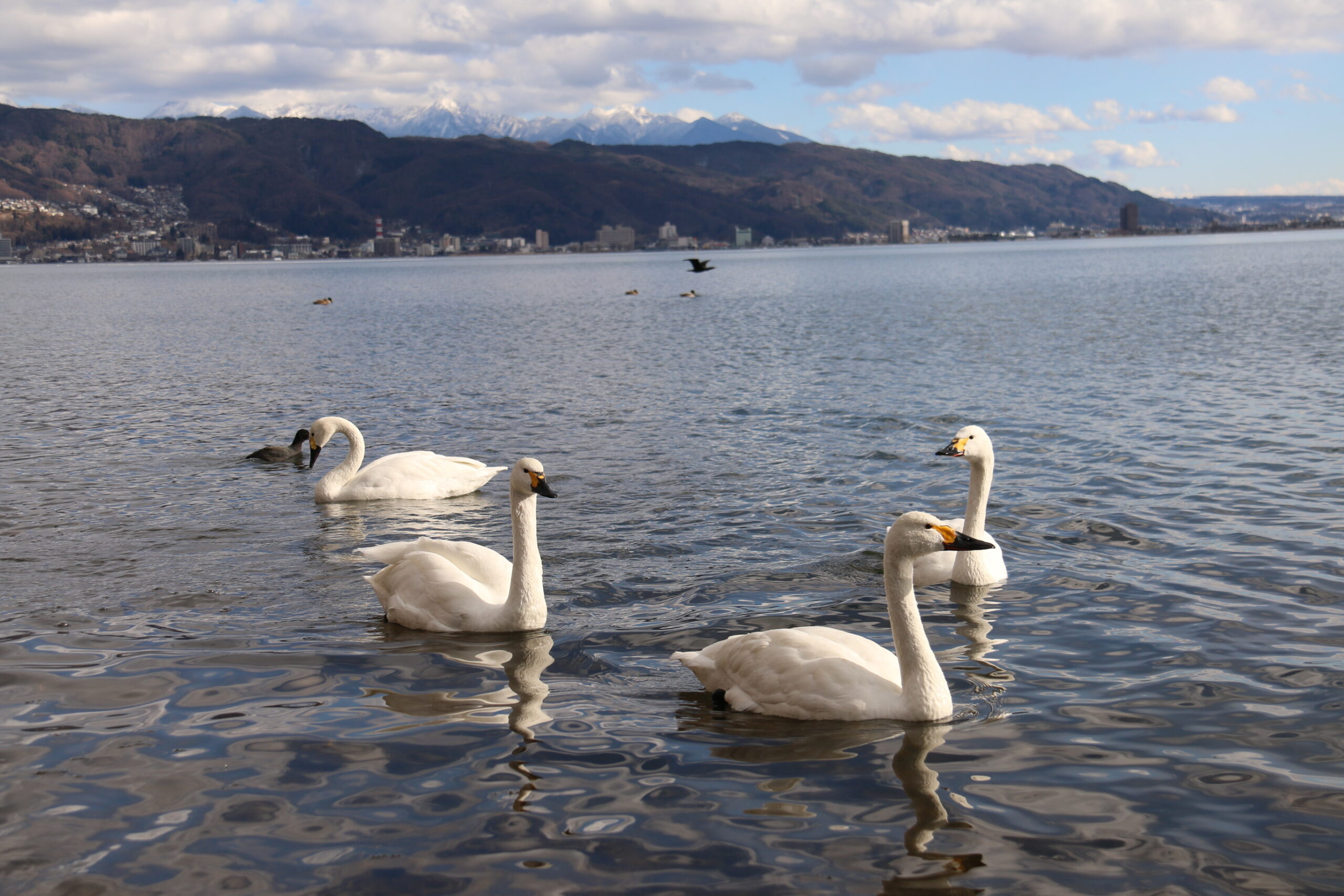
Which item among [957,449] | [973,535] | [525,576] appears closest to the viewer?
[525,576]

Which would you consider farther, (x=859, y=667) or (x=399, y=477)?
(x=399, y=477)

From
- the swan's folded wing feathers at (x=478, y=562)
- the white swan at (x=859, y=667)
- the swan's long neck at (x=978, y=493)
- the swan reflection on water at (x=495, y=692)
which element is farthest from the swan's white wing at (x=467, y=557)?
the swan's long neck at (x=978, y=493)

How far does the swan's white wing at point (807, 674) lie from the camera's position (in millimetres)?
7516

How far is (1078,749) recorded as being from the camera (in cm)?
720

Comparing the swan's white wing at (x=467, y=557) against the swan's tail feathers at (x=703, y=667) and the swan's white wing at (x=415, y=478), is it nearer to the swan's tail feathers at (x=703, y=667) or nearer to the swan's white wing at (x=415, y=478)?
the swan's tail feathers at (x=703, y=667)

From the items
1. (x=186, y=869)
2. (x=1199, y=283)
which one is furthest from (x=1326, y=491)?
(x=1199, y=283)

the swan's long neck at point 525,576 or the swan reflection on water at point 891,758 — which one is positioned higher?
the swan's long neck at point 525,576

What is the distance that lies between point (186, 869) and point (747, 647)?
3899 millimetres

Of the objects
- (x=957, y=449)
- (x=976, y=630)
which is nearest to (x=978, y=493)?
(x=957, y=449)

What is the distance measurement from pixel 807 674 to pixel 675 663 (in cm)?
173

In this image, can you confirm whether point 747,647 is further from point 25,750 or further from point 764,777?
point 25,750

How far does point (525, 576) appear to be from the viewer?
952cm

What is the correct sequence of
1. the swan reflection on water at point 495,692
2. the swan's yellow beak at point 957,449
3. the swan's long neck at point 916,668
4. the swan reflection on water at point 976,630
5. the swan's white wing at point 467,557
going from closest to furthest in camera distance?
the swan's long neck at point 916,668 → the swan reflection on water at point 495,692 → the swan reflection on water at point 976,630 → the swan's white wing at point 467,557 → the swan's yellow beak at point 957,449

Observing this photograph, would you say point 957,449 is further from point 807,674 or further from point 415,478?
point 415,478
